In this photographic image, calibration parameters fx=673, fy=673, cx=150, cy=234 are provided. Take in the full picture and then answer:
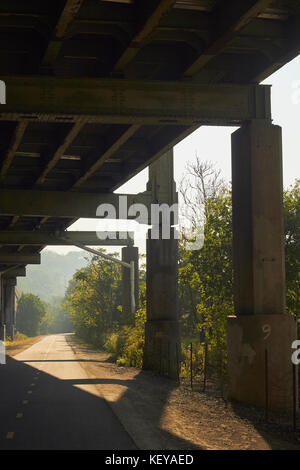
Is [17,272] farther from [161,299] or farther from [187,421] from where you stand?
[187,421]

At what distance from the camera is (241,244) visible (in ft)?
46.0

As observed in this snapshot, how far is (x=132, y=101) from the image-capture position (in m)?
14.6

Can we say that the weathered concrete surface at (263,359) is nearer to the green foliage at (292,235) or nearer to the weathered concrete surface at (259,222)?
the weathered concrete surface at (259,222)

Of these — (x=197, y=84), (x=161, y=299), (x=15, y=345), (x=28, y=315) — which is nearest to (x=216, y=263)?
(x=161, y=299)

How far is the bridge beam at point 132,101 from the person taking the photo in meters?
14.1

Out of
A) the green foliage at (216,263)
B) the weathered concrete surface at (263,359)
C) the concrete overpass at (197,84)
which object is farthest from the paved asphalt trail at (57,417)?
the green foliage at (216,263)

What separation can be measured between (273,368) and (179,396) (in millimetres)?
4149

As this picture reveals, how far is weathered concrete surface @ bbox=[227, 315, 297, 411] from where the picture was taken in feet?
41.4

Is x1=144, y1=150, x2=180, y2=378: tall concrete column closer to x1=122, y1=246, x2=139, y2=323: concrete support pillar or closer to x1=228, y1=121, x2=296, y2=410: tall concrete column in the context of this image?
x1=228, y1=121, x2=296, y2=410: tall concrete column

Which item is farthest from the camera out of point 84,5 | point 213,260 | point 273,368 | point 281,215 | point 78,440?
point 213,260

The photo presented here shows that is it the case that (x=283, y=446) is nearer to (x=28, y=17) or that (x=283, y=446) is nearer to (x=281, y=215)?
(x=281, y=215)

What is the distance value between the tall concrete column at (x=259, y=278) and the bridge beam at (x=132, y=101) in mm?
711

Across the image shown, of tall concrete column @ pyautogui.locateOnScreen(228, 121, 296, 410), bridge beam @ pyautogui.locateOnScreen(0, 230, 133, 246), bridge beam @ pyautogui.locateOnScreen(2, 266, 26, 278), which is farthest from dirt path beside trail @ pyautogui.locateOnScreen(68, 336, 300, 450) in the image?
bridge beam @ pyautogui.locateOnScreen(2, 266, 26, 278)
